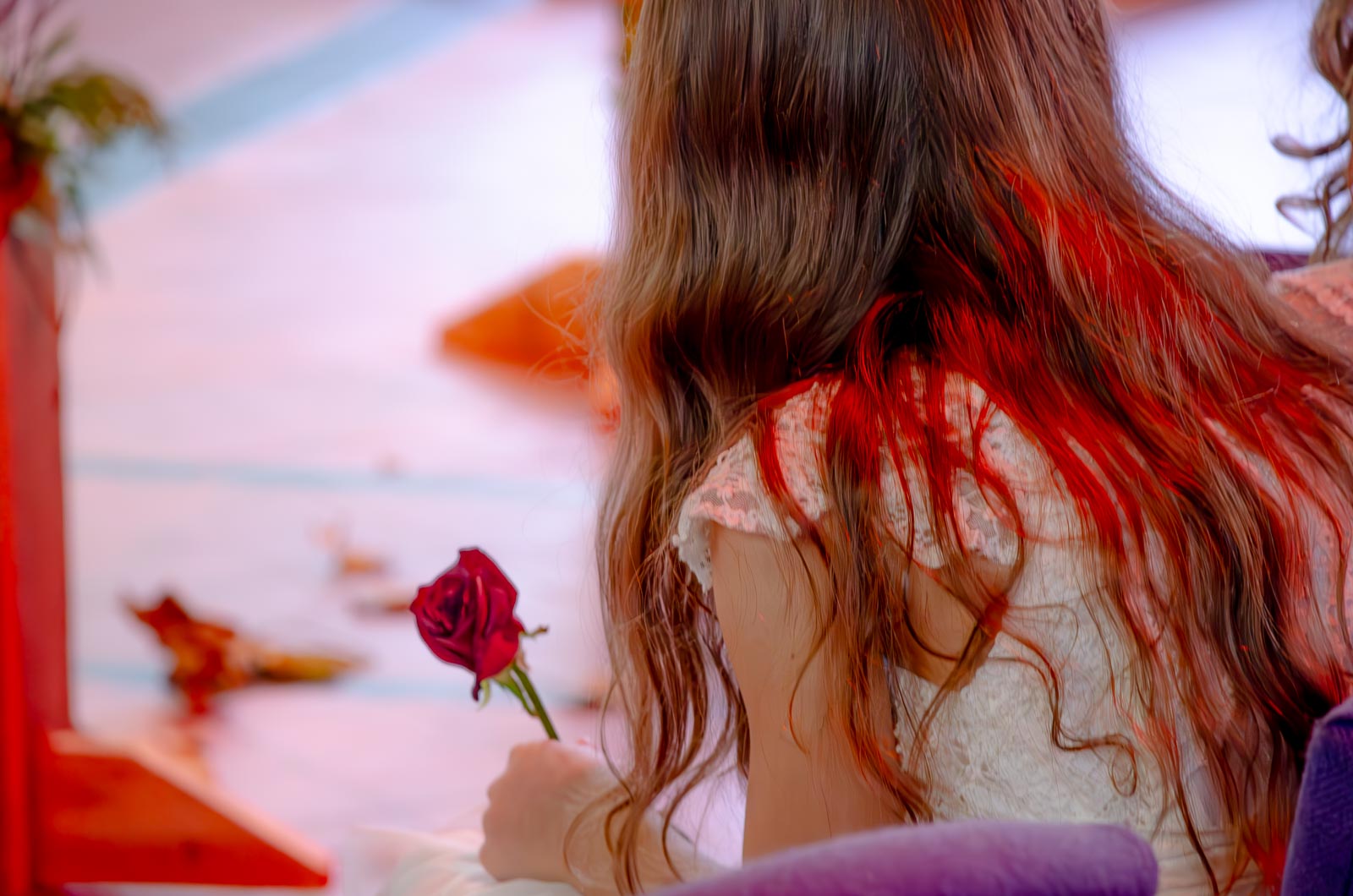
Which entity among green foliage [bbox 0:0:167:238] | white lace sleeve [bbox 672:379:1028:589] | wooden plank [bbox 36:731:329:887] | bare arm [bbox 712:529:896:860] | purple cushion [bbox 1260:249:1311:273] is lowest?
wooden plank [bbox 36:731:329:887]

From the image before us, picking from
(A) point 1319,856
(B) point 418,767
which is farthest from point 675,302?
(B) point 418,767

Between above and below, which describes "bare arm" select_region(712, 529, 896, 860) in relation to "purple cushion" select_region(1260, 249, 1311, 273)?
below

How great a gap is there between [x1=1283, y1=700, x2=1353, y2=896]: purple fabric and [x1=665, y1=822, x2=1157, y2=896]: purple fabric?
100 mm

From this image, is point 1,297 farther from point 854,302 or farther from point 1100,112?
point 1100,112

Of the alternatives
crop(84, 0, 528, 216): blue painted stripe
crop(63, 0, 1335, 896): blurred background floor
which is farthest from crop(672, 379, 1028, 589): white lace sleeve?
crop(84, 0, 528, 216): blue painted stripe

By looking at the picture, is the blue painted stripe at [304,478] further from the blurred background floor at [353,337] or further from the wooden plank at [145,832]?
the wooden plank at [145,832]

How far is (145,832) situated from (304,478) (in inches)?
77.8

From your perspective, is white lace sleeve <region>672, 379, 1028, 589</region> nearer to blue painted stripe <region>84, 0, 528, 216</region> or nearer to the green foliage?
the green foliage

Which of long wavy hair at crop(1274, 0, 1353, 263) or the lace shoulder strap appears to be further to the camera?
long wavy hair at crop(1274, 0, 1353, 263)

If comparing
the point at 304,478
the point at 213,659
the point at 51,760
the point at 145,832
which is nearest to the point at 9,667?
the point at 51,760

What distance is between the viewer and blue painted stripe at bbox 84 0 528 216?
229 inches

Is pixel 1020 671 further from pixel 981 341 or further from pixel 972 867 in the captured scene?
pixel 972 867

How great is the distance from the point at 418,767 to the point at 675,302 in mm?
1849

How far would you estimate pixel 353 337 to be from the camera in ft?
16.1
